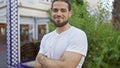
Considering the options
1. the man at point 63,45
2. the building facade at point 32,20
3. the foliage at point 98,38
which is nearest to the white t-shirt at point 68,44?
the man at point 63,45

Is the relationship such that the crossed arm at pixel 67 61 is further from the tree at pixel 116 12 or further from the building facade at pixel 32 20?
the building facade at pixel 32 20

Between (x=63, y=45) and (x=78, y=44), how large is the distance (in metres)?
0.10

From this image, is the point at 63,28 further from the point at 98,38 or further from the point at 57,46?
the point at 98,38

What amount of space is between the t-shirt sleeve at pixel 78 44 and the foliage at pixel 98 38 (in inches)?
65.2

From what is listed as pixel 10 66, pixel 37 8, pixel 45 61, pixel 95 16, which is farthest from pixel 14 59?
pixel 45 61

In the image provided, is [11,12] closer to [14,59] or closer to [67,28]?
[14,59]

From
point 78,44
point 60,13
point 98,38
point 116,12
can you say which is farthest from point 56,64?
point 116,12

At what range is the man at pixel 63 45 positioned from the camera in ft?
5.99

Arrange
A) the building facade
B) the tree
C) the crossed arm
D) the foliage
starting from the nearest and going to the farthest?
the crossed arm < the foliage < the tree < the building facade

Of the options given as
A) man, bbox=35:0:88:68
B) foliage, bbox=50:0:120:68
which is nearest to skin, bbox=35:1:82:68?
man, bbox=35:0:88:68

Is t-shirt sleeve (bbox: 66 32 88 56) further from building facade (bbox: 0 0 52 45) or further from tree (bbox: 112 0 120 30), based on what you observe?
building facade (bbox: 0 0 52 45)

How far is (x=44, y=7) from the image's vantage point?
900 cm

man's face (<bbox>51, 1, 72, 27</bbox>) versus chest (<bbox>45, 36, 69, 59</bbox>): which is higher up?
man's face (<bbox>51, 1, 72, 27</bbox>)

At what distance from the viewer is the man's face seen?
1.91m
